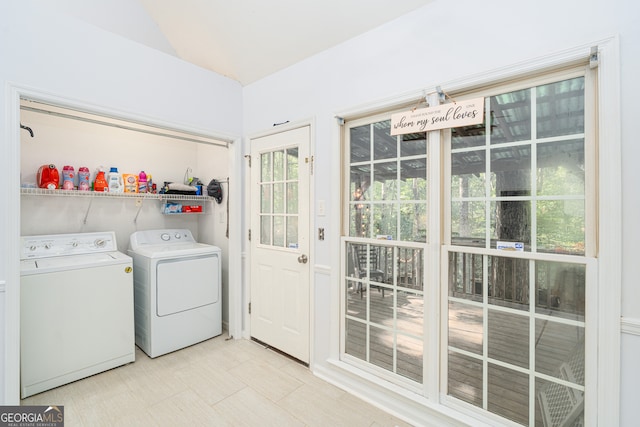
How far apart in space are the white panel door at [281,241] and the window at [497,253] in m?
0.63

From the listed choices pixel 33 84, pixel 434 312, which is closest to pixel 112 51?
pixel 33 84

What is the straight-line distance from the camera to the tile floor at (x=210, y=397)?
1803mm

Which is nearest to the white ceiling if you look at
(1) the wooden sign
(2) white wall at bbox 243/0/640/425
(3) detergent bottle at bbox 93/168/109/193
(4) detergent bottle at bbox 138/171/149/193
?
(2) white wall at bbox 243/0/640/425

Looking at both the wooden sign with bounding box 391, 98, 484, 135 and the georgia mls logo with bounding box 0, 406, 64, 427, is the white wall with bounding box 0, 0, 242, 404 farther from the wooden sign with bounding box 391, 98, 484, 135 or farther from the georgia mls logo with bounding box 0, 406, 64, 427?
the wooden sign with bounding box 391, 98, 484, 135

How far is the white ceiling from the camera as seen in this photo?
1948 millimetres

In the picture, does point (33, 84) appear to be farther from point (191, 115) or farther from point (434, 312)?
point (434, 312)

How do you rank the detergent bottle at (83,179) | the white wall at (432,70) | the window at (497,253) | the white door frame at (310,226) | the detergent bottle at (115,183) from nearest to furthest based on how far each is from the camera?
1. the white wall at (432,70)
2. the window at (497,253)
3. the white door frame at (310,226)
4. the detergent bottle at (83,179)
5. the detergent bottle at (115,183)

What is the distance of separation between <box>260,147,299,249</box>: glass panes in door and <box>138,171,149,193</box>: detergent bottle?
1355 millimetres

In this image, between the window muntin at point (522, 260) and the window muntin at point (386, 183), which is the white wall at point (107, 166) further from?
the window muntin at point (522, 260)

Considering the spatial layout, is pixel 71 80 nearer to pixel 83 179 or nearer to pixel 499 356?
pixel 83 179

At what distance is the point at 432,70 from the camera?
5.66ft

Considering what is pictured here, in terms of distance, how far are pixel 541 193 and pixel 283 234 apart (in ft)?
6.27

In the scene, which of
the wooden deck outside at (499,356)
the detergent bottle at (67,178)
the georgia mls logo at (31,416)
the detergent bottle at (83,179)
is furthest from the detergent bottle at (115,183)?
the wooden deck outside at (499,356)

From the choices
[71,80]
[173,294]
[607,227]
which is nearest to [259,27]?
[71,80]
